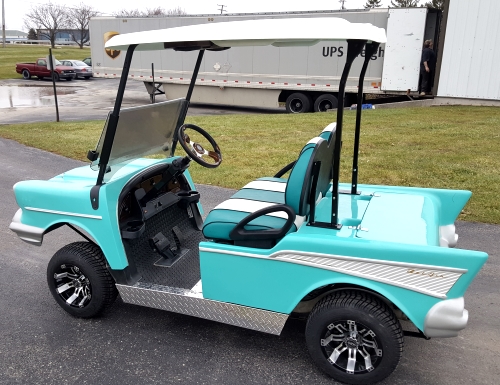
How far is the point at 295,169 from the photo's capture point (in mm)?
2781

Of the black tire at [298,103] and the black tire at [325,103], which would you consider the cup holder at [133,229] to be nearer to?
the black tire at [325,103]

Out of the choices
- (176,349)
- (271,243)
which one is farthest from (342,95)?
(176,349)

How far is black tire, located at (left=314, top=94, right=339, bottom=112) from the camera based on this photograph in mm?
14484

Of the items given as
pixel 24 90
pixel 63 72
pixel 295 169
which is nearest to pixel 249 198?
pixel 295 169

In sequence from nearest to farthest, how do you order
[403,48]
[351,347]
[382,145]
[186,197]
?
[351,347], [186,197], [382,145], [403,48]

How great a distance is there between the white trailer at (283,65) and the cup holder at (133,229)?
27.9ft

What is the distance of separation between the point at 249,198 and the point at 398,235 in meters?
1.05

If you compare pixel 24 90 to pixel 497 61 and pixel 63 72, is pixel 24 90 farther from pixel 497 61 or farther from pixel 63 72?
pixel 497 61

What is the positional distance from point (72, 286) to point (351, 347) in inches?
76.6

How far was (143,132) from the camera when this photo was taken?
10.9 ft

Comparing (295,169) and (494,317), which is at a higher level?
(295,169)

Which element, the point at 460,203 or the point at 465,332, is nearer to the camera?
the point at 465,332

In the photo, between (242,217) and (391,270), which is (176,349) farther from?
(391,270)

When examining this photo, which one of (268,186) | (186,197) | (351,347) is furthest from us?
(186,197)
